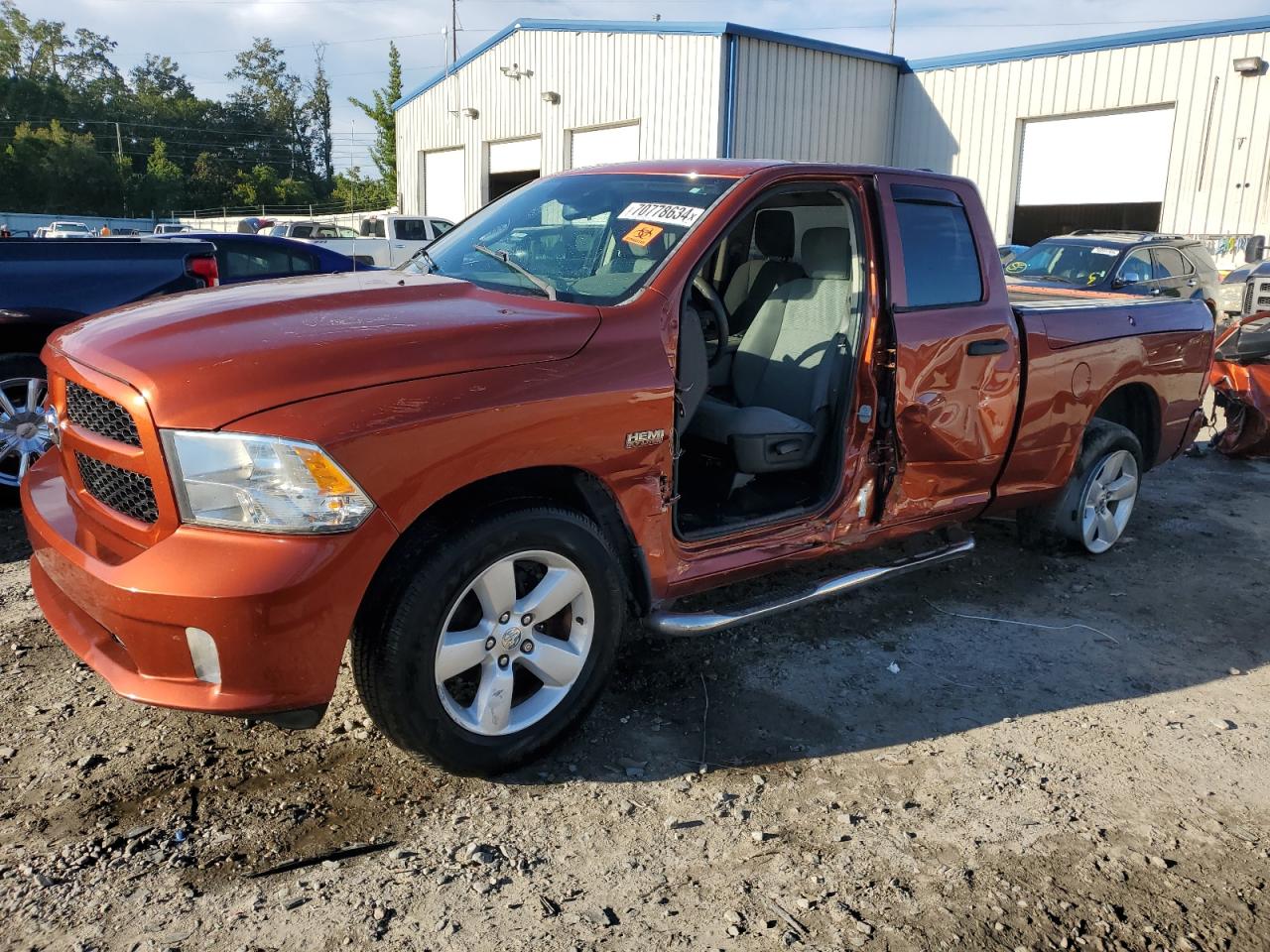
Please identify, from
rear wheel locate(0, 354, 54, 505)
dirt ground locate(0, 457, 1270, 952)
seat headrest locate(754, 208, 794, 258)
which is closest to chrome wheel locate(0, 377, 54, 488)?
rear wheel locate(0, 354, 54, 505)

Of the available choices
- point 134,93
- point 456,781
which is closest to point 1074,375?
point 456,781

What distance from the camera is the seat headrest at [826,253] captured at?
4.05m

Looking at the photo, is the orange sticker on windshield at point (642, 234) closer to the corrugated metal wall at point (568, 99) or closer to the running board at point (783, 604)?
the running board at point (783, 604)

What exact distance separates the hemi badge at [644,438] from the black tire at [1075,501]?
2.79 m

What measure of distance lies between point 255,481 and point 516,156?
24.2 meters

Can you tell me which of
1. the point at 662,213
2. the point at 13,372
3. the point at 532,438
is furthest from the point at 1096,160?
the point at 532,438

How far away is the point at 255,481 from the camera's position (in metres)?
2.42

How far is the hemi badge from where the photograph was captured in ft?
10.0

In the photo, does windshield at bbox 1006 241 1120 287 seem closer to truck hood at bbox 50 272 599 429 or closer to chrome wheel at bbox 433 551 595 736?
truck hood at bbox 50 272 599 429

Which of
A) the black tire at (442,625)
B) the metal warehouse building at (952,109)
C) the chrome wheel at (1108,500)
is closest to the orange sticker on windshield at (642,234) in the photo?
the black tire at (442,625)

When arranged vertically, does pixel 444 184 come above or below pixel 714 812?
above

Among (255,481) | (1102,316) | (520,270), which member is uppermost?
(520,270)

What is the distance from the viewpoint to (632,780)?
305cm

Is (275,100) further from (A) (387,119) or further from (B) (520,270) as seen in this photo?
(B) (520,270)
